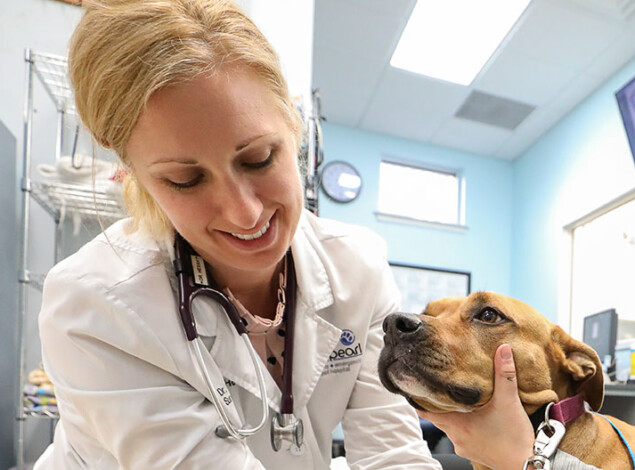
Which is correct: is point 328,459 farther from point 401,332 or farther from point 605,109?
point 605,109

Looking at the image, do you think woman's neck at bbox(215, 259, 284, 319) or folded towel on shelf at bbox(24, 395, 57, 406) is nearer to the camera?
woman's neck at bbox(215, 259, 284, 319)

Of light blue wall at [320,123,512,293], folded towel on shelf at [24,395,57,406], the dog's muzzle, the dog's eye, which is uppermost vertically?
light blue wall at [320,123,512,293]

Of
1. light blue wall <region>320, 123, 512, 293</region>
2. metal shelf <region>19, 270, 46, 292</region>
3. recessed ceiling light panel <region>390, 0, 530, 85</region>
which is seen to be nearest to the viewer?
metal shelf <region>19, 270, 46, 292</region>

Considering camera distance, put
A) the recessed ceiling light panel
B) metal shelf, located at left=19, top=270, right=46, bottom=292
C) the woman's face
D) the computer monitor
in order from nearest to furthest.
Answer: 1. the woman's face
2. metal shelf, located at left=19, top=270, right=46, bottom=292
3. the computer monitor
4. the recessed ceiling light panel

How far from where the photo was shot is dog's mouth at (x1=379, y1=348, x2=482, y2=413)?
36.1 inches

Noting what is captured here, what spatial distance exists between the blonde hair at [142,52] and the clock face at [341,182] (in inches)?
138

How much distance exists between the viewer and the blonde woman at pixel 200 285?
2.47ft

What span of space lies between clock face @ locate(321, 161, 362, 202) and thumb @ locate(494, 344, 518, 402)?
135 inches

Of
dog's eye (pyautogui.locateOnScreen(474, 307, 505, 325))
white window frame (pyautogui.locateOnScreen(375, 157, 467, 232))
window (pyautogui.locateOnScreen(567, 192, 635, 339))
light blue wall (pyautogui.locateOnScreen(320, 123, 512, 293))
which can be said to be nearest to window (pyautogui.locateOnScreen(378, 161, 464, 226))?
white window frame (pyautogui.locateOnScreen(375, 157, 467, 232))

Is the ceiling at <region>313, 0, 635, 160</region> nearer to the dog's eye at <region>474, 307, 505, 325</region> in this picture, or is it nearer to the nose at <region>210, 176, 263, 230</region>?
the dog's eye at <region>474, 307, 505, 325</region>

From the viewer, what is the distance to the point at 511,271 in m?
4.70

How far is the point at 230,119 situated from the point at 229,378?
492 mm

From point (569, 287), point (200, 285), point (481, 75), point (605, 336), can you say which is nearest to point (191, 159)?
point (200, 285)

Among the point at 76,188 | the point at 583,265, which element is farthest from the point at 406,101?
the point at 76,188
